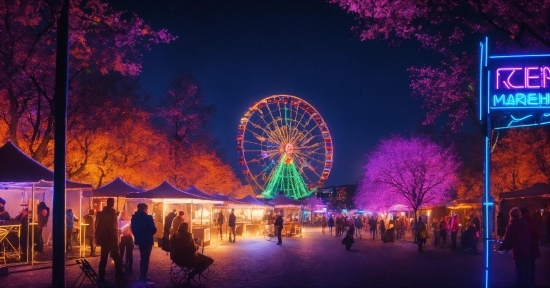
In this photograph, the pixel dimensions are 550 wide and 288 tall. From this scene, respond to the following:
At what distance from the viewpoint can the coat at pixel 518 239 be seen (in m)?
11.6

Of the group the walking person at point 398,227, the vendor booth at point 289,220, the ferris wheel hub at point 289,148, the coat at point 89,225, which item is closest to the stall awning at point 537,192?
the walking person at point 398,227

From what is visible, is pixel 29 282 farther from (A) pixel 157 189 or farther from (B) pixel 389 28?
(A) pixel 157 189

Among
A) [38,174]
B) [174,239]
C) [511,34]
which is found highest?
[511,34]

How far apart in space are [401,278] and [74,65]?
1553 centimetres

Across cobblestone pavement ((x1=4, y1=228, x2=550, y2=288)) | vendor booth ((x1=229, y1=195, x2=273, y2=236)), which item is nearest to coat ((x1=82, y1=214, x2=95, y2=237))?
cobblestone pavement ((x1=4, y1=228, x2=550, y2=288))

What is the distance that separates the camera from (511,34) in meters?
11.9

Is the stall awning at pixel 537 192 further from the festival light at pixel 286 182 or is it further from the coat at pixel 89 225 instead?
the festival light at pixel 286 182

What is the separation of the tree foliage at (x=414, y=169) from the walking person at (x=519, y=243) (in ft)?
87.8

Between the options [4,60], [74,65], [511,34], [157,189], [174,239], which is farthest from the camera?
[157,189]

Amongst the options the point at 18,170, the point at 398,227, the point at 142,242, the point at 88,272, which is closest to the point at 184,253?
the point at 142,242

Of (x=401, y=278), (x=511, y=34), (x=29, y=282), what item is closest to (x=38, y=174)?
(x=29, y=282)

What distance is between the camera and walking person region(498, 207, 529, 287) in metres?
11.6

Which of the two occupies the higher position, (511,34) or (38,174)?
(511,34)

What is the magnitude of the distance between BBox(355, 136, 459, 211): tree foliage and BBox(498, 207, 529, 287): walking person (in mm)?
26772
